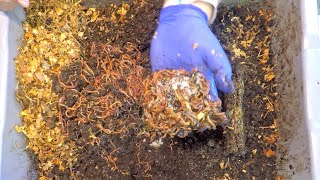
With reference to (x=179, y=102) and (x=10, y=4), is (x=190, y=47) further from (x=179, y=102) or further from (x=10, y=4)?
(x=10, y=4)

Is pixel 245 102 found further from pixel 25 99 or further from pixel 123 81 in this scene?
pixel 25 99

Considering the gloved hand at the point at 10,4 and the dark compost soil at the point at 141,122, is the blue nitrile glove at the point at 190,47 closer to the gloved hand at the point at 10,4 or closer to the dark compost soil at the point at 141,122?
the dark compost soil at the point at 141,122

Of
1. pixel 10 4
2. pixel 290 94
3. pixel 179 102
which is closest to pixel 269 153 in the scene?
pixel 290 94

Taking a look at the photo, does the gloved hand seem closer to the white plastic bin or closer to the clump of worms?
the white plastic bin

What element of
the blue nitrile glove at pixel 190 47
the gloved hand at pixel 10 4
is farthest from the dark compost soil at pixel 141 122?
the gloved hand at pixel 10 4

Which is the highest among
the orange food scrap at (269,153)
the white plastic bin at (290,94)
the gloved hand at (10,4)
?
the gloved hand at (10,4)

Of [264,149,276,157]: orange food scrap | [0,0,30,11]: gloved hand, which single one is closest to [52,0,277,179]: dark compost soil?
[264,149,276,157]: orange food scrap
